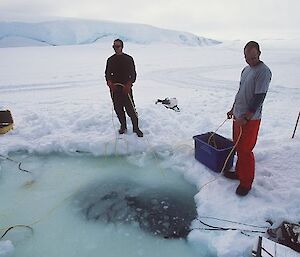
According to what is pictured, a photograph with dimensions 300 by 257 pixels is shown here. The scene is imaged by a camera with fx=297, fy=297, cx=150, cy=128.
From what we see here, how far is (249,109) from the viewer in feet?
9.13

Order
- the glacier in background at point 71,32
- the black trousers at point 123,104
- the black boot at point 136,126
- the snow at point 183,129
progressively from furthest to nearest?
1. the glacier in background at point 71,32
2. the black boot at point 136,126
3. the black trousers at point 123,104
4. the snow at point 183,129

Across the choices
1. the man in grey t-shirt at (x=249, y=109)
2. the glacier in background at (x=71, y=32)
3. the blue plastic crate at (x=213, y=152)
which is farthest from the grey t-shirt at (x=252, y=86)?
the glacier in background at (x=71, y=32)

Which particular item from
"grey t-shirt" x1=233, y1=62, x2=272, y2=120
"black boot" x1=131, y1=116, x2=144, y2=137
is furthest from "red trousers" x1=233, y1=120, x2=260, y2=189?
"black boot" x1=131, y1=116, x2=144, y2=137

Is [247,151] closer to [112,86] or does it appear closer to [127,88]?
[127,88]

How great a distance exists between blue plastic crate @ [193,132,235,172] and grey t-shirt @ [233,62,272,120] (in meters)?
0.59

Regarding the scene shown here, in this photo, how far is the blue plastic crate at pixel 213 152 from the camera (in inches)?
135

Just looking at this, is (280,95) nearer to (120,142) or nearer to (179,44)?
(120,142)

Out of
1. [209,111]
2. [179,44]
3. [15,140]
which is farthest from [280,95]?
[179,44]

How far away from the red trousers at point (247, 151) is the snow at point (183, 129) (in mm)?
184

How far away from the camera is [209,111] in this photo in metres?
6.09

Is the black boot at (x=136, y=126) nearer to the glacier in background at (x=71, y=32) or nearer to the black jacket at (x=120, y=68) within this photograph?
the black jacket at (x=120, y=68)

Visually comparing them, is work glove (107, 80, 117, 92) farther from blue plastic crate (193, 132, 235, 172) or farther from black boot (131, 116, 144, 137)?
blue plastic crate (193, 132, 235, 172)

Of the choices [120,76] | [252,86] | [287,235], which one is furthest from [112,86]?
[287,235]

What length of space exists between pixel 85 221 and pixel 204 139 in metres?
1.85
